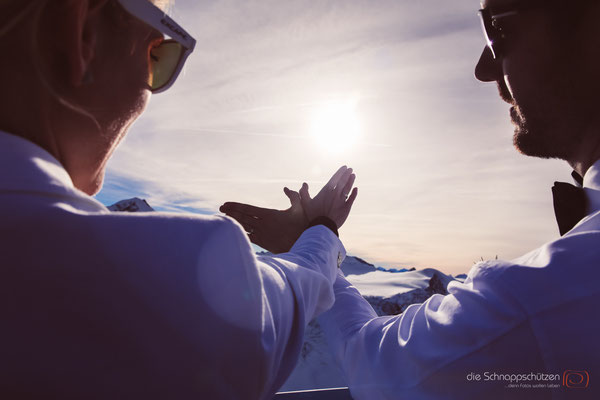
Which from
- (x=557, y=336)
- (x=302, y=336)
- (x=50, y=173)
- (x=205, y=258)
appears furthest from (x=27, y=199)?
(x=557, y=336)

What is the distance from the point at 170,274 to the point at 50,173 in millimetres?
371

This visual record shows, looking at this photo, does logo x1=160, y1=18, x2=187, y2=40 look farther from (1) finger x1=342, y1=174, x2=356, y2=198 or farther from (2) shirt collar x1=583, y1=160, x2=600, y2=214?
(2) shirt collar x1=583, y1=160, x2=600, y2=214

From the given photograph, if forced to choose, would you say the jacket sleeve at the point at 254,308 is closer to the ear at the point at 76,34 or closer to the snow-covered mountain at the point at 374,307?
the ear at the point at 76,34

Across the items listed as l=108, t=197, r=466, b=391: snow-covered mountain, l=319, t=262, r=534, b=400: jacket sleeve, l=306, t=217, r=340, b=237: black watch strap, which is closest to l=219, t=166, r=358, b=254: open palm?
l=306, t=217, r=340, b=237: black watch strap

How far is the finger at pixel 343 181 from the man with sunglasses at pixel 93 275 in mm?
1589

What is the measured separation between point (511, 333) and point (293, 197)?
1.80 meters

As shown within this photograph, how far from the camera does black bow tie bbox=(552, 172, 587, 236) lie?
1.74 metres

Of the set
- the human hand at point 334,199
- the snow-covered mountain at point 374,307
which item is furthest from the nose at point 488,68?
the snow-covered mountain at point 374,307

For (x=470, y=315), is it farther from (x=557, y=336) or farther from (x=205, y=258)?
(x=205, y=258)

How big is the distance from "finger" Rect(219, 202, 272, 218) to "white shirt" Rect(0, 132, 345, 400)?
6.48 ft

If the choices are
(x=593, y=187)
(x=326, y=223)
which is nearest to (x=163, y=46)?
(x=326, y=223)

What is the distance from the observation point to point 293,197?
281 centimetres

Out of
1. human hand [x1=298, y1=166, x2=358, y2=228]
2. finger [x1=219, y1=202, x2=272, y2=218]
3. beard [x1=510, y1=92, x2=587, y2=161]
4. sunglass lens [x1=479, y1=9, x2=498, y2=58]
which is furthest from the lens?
finger [x1=219, y1=202, x2=272, y2=218]

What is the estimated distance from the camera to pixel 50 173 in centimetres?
81
